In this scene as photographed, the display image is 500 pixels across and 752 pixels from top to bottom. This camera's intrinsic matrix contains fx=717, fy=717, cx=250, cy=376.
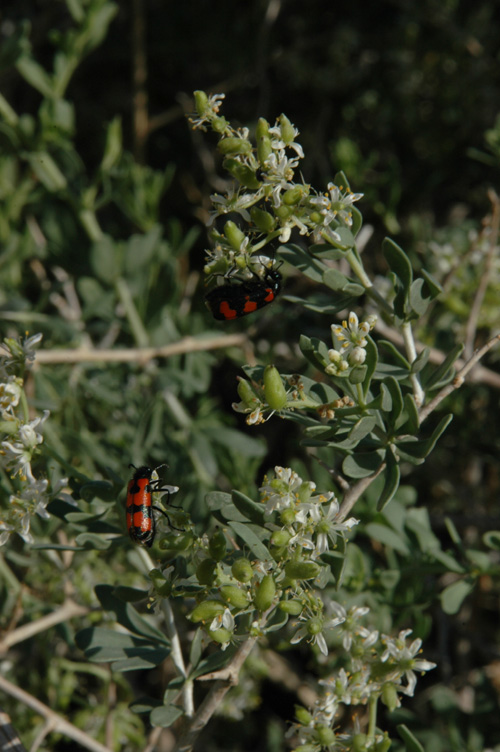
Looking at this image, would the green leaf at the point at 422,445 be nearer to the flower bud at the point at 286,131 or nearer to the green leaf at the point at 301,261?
the green leaf at the point at 301,261

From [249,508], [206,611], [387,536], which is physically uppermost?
[249,508]

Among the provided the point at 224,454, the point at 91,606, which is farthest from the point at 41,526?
the point at 224,454

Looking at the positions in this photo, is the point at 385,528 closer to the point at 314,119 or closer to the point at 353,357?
the point at 353,357

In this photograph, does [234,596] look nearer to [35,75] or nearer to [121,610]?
[121,610]

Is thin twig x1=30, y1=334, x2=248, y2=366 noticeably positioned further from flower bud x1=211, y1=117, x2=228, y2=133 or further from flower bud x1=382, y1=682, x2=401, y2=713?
flower bud x1=382, y1=682, x2=401, y2=713

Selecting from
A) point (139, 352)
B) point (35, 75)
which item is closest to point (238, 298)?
point (139, 352)

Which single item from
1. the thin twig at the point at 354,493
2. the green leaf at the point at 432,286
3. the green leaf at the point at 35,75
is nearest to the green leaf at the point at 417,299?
the green leaf at the point at 432,286
